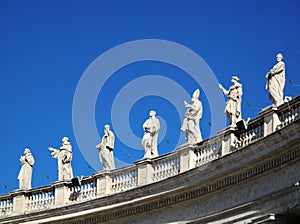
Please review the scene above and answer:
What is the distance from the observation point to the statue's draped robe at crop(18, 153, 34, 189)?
167 ft

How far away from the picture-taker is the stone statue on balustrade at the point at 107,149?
1838 inches

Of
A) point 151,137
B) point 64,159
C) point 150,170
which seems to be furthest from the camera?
point 64,159

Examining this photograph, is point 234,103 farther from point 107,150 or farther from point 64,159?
point 64,159

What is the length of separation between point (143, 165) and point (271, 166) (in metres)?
9.57

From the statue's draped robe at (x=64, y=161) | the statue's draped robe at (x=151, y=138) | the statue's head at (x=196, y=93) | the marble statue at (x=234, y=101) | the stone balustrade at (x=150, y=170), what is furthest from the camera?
the statue's draped robe at (x=64, y=161)

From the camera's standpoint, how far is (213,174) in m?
38.8

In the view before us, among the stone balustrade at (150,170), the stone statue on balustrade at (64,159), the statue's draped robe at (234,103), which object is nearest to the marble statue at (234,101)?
the statue's draped robe at (234,103)

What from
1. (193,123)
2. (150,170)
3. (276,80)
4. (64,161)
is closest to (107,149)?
(64,161)

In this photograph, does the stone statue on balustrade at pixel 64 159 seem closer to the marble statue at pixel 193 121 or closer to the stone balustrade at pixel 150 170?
the stone balustrade at pixel 150 170

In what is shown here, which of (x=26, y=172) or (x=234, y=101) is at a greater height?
(x=26, y=172)

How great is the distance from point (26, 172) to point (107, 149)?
244 inches

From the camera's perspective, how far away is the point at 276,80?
37.9 m

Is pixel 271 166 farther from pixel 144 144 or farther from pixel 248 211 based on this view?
pixel 144 144

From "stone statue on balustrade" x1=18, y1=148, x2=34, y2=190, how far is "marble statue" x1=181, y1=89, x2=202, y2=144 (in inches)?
452
